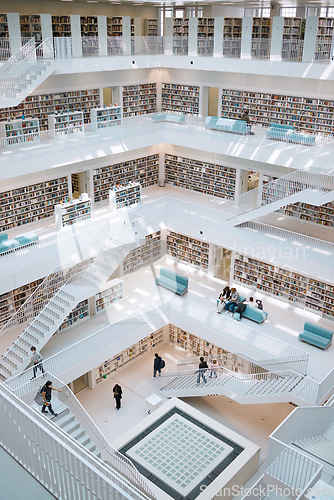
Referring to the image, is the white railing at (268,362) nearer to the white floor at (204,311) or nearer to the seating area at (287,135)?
the white floor at (204,311)

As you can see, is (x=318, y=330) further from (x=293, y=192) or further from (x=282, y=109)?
(x=282, y=109)

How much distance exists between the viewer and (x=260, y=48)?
52.3 feet

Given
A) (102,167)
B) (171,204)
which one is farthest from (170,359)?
(102,167)

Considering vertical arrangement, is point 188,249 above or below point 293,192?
below

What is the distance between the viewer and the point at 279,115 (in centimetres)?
1628

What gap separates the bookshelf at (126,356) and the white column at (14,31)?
30.9ft

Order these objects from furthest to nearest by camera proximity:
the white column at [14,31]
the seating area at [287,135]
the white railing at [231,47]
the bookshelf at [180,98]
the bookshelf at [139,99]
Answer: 1. the bookshelf at [180,98]
2. the bookshelf at [139,99]
3. the white railing at [231,47]
4. the seating area at [287,135]
5. the white column at [14,31]

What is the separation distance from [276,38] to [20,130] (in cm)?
834

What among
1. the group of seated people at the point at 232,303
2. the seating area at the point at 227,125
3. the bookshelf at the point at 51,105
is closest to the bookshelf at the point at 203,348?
the group of seated people at the point at 232,303

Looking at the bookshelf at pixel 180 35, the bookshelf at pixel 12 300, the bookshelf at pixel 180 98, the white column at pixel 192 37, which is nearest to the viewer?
the bookshelf at pixel 12 300

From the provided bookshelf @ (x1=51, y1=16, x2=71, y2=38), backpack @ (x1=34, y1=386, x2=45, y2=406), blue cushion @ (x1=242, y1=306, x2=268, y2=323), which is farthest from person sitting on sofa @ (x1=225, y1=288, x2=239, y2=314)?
bookshelf @ (x1=51, y1=16, x2=71, y2=38)

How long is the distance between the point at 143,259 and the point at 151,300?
7.72ft

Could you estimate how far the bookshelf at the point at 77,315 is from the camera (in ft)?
45.7

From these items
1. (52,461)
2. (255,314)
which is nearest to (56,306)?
(255,314)
